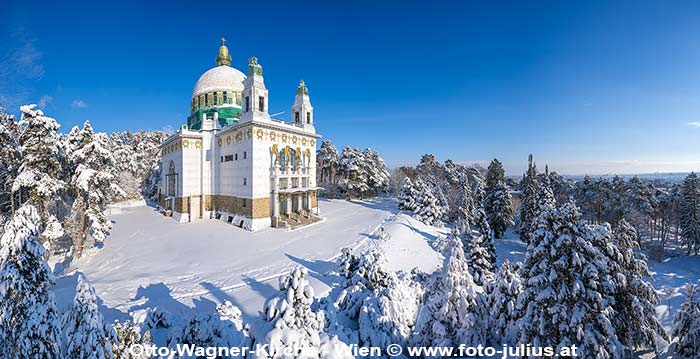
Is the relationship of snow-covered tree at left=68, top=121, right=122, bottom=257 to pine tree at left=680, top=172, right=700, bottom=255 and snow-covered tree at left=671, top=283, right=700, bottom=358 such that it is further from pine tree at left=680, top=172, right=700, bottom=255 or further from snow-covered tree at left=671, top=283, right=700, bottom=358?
pine tree at left=680, top=172, right=700, bottom=255

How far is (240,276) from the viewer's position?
14.8 metres

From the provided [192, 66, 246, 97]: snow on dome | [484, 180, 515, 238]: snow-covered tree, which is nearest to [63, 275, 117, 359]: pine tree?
[192, 66, 246, 97]: snow on dome

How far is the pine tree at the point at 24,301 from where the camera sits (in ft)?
19.1

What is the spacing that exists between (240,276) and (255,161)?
37.4 feet

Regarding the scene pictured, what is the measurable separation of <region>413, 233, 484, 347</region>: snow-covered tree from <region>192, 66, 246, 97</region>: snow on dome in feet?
95.2

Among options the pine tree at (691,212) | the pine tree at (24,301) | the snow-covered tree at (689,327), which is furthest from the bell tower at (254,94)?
the pine tree at (691,212)

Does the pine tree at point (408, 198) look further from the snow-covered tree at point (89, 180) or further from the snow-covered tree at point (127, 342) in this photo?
the snow-covered tree at point (127, 342)

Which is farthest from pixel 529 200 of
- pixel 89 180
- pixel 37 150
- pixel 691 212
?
pixel 37 150

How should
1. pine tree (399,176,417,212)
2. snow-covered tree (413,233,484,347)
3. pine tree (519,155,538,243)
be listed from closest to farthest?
snow-covered tree (413,233,484,347) → pine tree (519,155,538,243) → pine tree (399,176,417,212)

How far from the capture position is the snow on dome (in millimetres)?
30328

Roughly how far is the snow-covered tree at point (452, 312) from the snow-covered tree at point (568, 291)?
1.52 m

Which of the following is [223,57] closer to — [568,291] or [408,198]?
[408,198]

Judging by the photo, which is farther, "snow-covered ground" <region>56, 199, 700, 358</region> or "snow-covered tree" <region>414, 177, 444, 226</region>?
"snow-covered tree" <region>414, 177, 444, 226</region>

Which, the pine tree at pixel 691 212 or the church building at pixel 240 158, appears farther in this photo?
the pine tree at pixel 691 212
